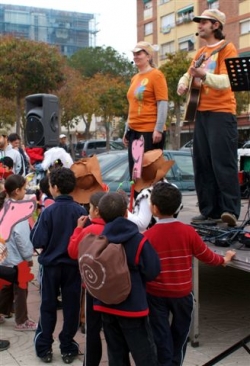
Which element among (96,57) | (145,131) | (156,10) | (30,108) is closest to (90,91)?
(156,10)

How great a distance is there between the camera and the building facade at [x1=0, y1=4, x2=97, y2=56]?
128500mm

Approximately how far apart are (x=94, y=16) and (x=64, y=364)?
445 ft

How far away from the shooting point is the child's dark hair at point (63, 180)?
4.09 m

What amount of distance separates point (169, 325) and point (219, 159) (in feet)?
6.64

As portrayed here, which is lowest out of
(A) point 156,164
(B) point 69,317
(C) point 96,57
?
(B) point 69,317

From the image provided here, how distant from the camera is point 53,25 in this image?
424 ft

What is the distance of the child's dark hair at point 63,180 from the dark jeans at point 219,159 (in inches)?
60.8

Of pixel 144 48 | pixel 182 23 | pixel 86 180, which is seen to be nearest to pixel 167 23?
pixel 182 23

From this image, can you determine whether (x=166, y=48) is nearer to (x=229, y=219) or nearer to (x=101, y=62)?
(x=101, y=62)

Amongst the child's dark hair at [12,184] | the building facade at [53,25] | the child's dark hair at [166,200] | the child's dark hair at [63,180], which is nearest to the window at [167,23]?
the child's dark hair at [12,184]

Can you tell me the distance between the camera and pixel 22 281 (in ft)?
14.8

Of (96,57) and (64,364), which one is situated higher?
(96,57)

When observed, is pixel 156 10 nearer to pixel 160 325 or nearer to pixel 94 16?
pixel 160 325

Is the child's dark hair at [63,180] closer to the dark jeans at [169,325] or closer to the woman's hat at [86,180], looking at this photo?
the woman's hat at [86,180]
